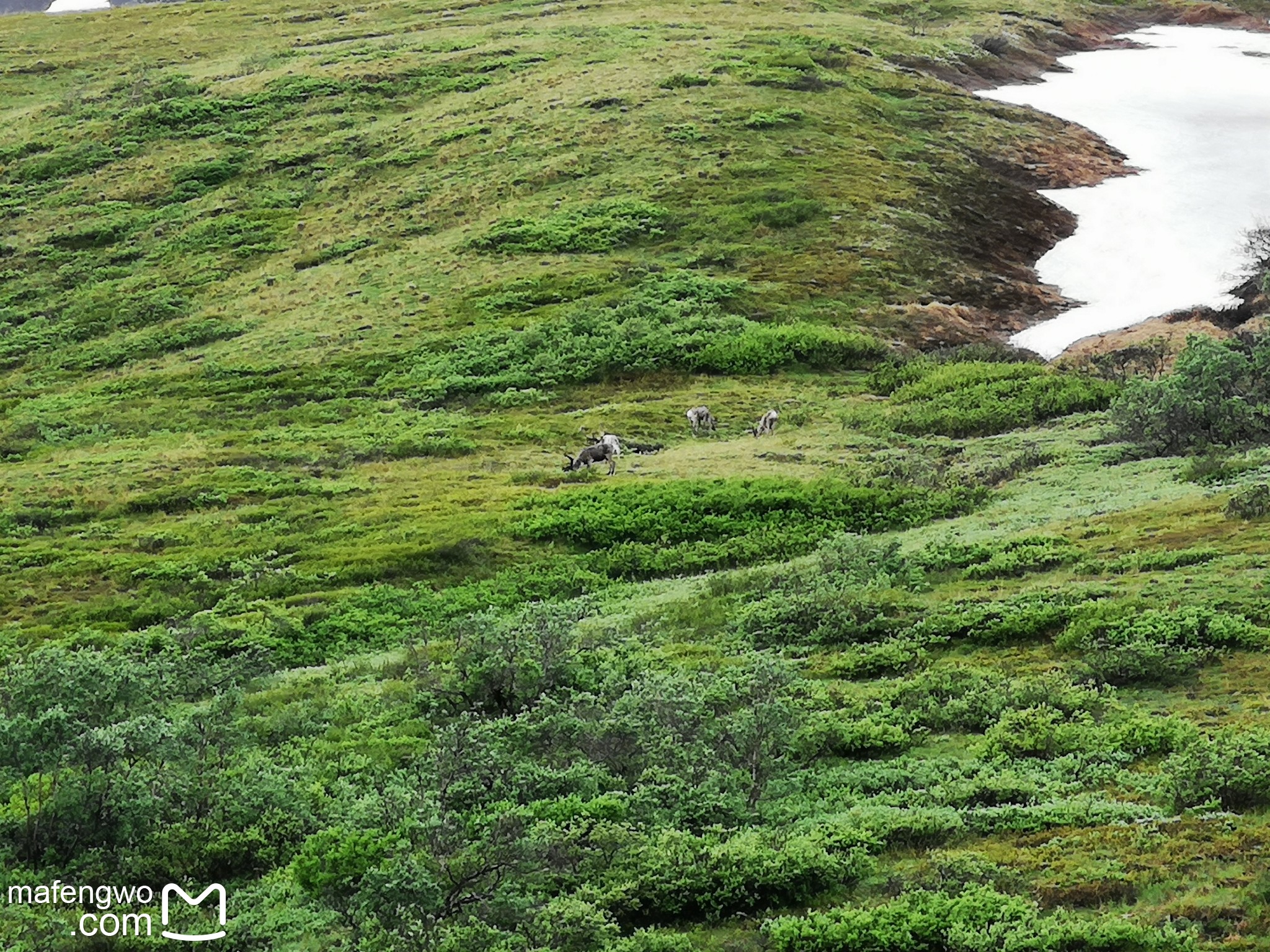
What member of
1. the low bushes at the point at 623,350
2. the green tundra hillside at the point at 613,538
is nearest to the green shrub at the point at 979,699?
the green tundra hillside at the point at 613,538

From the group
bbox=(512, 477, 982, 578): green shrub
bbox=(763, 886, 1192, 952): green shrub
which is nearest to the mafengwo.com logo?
bbox=(763, 886, 1192, 952): green shrub

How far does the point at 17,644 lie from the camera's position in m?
30.1

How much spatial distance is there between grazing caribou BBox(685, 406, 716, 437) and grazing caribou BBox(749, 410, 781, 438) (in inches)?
69.5

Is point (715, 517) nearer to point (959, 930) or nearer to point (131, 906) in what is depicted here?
point (131, 906)

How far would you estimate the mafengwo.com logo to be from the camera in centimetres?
1347

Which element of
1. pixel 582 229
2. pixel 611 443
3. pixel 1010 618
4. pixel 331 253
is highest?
pixel 1010 618

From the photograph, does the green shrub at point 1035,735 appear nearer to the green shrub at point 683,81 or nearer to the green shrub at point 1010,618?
the green shrub at point 1010,618

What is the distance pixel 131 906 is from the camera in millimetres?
14312

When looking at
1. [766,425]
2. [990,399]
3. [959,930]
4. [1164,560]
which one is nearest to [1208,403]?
[1164,560]

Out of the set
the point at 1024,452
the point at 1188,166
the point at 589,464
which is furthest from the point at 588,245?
the point at 1188,166

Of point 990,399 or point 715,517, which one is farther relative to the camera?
point 990,399

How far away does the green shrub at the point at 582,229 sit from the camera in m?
66.2

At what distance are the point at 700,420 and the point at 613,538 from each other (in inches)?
513

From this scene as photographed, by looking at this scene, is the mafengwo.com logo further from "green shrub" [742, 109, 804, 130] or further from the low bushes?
"green shrub" [742, 109, 804, 130]
